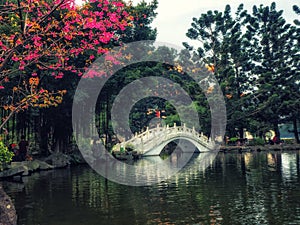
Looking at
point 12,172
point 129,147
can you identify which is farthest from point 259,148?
point 12,172

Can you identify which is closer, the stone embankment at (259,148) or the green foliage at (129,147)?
the green foliage at (129,147)

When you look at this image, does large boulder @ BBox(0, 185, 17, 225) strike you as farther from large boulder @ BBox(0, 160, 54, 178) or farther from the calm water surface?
large boulder @ BBox(0, 160, 54, 178)

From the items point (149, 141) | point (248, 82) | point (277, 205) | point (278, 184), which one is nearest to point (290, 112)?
point (248, 82)

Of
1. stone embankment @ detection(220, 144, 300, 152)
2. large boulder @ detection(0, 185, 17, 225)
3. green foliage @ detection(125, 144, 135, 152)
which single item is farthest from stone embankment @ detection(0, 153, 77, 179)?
stone embankment @ detection(220, 144, 300, 152)

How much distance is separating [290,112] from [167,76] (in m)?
14.9

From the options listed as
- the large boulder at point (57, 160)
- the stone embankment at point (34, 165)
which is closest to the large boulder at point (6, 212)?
the stone embankment at point (34, 165)

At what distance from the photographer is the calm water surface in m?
9.57

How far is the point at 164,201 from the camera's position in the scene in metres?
11.9

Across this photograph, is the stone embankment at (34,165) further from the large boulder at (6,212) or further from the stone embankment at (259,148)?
the stone embankment at (259,148)

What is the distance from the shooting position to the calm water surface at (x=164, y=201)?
9.57m

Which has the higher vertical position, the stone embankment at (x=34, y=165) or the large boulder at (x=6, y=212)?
the stone embankment at (x=34, y=165)

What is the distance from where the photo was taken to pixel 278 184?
1486 centimetres

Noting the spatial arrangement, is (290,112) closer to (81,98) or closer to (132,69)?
(132,69)

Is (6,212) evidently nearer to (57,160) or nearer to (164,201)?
(164,201)
